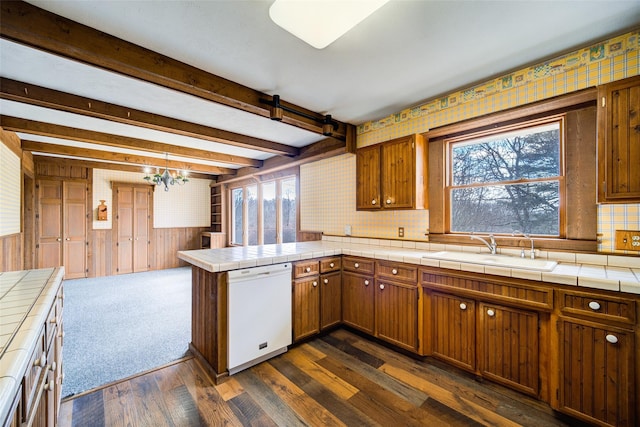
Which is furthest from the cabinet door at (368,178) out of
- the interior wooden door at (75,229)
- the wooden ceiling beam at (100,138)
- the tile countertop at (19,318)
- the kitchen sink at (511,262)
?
the interior wooden door at (75,229)

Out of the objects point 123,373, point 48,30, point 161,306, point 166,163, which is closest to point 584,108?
point 48,30

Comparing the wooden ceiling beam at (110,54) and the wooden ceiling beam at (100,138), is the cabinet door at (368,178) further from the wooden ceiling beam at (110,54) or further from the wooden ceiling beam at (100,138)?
the wooden ceiling beam at (100,138)

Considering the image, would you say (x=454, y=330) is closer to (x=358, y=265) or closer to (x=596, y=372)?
(x=596, y=372)

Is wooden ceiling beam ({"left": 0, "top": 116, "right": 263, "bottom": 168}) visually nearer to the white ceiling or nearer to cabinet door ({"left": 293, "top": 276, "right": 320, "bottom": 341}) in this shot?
the white ceiling

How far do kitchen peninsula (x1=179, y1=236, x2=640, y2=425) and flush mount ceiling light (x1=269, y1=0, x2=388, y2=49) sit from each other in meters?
1.71

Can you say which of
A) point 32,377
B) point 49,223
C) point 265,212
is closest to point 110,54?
point 32,377

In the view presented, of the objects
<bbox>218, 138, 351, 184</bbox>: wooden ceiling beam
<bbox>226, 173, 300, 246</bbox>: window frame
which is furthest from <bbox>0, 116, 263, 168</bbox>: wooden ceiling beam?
<bbox>226, 173, 300, 246</bbox>: window frame

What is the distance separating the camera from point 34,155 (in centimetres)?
508

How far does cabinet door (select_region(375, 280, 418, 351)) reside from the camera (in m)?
2.44

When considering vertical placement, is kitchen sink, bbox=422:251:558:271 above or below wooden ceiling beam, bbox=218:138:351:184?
below

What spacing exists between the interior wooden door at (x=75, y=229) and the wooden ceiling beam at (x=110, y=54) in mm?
5397

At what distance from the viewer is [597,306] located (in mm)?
1579

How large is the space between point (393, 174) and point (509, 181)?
3.55 feet

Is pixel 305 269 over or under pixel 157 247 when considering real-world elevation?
over
